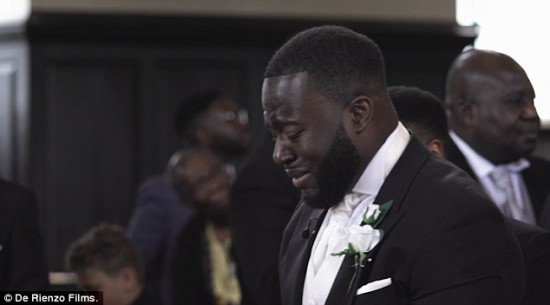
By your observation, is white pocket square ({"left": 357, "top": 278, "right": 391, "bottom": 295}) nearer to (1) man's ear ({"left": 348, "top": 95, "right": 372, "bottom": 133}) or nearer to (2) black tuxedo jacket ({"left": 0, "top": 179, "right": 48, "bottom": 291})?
(1) man's ear ({"left": 348, "top": 95, "right": 372, "bottom": 133})

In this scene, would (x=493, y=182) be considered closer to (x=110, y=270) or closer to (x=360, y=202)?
(x=110, y=270)

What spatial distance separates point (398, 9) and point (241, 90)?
151 centimetres

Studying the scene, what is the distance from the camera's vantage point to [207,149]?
8898 mm

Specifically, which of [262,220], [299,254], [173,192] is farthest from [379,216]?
[173,192]

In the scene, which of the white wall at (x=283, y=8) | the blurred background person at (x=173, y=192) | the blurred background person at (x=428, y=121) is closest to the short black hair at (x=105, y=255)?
the blurred background person at (x=173, y=192)

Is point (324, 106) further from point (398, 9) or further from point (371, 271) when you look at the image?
point (398, 9)

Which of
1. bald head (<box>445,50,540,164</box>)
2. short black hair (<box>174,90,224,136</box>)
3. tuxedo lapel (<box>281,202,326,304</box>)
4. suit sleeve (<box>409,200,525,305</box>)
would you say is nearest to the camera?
suit sleeve (<box>409,200,525,305</box>)

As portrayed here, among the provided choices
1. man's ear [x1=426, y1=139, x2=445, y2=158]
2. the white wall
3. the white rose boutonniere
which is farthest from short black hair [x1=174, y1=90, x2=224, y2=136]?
the white rose boutonniere

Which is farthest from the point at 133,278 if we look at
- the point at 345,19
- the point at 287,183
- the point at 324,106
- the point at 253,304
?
the point at 345,19

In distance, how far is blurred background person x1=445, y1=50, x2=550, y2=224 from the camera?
18.9 ft

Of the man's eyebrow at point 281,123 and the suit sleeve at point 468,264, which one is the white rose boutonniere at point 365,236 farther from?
the man's eyebrow at point 281,123

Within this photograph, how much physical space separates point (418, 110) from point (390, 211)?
41.8 inches

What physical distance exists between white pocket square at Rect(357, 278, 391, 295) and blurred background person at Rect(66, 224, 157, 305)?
8.52 feet

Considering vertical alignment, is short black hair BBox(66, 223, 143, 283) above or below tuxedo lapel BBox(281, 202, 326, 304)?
below
